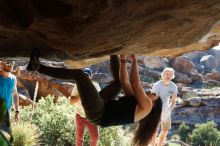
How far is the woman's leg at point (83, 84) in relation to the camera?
3932mm

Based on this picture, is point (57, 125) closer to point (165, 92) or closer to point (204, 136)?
point (165, 92)

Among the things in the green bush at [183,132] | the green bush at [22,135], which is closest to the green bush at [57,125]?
the green bush at [22,135]

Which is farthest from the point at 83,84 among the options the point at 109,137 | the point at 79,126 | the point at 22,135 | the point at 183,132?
the point at 183,132

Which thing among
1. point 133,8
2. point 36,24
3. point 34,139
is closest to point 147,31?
point 133,8

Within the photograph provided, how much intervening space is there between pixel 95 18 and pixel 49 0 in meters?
0.36

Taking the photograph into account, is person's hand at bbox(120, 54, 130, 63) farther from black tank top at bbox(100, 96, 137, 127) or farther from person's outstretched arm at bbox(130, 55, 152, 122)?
black tank top at bbox(100, 96, 137, 127)

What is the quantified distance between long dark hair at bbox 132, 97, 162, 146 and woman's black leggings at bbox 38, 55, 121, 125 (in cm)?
64

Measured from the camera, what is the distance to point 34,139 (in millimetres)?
9609

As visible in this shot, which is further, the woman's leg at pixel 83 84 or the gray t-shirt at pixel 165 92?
the gray t-shirt at pixel 165 92

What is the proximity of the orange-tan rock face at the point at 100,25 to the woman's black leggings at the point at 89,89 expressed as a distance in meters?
0.16

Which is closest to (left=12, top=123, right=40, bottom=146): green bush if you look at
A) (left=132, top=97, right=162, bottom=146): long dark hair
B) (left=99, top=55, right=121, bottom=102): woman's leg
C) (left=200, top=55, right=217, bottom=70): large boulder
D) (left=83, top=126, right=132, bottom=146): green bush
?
(left=83, top=126, right=132, bottom=146): green bush

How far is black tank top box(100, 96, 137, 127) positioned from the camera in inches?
178

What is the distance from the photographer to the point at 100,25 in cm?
303

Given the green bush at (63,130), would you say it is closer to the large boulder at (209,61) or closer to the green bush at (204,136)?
the green bush at (204,136)
